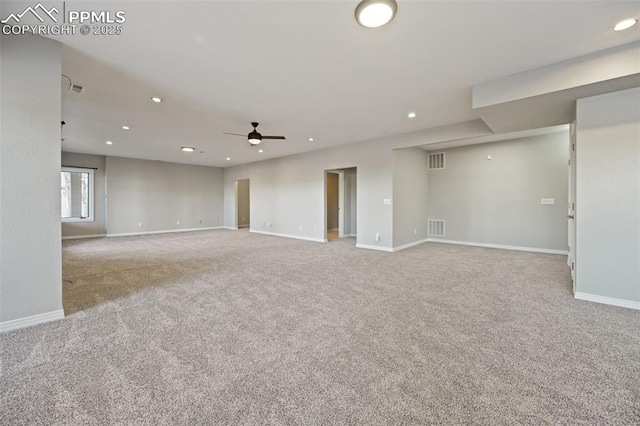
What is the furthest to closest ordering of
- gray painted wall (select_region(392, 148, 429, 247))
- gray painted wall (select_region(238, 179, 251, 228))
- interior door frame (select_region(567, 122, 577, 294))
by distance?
gray painted wall (select_region(238, 179, 251, 228)), gray painted wall (select_region(392, 148, 429, 247)), interior door frame (select_region(567, 122, 577, 294))

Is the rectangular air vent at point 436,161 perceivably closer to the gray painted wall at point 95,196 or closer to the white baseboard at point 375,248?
the white baseboard at point 375,248

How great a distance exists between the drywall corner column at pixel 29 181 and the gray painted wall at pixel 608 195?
570 centimetres

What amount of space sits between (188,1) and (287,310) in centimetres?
286

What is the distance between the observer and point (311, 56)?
109 inches

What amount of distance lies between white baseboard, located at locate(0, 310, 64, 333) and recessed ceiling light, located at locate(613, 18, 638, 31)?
19.0 ft

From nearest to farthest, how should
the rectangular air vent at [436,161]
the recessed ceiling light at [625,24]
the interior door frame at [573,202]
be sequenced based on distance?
the recessed ceiling light at [625,24] < the interior door frame at [573,202] < the rectangular air vent at [436,161]

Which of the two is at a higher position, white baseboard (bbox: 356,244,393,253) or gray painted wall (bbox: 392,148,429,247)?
gray painted wall (bbox: 392,148,429,247)

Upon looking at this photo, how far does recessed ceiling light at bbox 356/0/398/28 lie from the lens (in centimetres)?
195

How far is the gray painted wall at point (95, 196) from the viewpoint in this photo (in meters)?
8.02

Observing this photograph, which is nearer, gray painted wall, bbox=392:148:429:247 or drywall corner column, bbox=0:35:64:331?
drywall corner column, bbox=0:35:64:331

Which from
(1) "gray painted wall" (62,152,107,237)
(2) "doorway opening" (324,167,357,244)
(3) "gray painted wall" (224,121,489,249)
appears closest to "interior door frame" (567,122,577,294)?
(3) "gray painted wall" (224,121,489,249)

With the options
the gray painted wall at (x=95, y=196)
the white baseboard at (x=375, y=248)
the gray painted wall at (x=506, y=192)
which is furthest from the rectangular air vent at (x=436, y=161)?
the gray painted wall at (x=95, y=196)

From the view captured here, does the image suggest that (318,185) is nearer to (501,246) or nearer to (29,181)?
(501,246)

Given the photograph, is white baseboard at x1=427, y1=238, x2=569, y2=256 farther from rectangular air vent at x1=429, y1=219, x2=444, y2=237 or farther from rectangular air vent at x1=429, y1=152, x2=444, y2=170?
rectangular air vent at x1=429, y1=152, x2=444, y2=170
